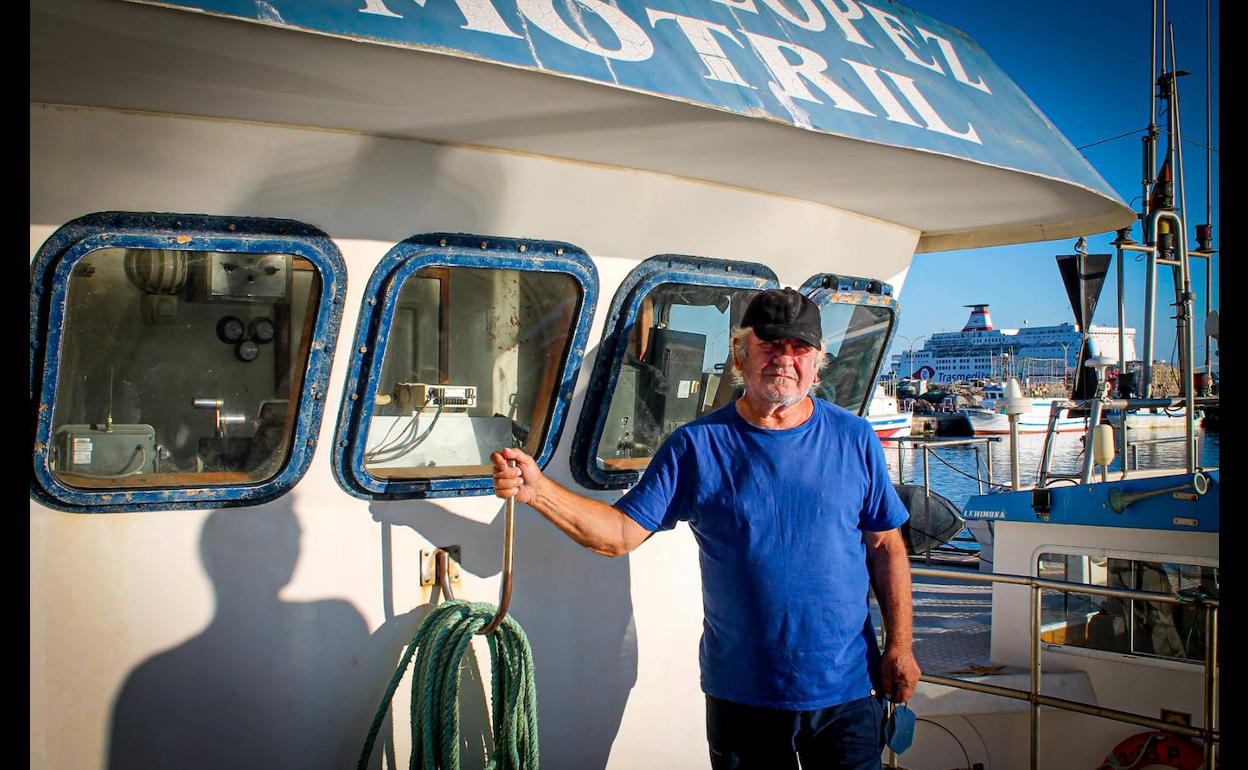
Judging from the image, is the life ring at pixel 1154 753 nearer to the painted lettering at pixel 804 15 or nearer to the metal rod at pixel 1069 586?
the metal rod at pixel 1069 586

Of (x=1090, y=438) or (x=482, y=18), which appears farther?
(x=1090, y=438)

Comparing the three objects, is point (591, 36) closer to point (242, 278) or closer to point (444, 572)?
point (242, 278)

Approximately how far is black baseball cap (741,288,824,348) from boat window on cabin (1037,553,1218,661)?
4.65m

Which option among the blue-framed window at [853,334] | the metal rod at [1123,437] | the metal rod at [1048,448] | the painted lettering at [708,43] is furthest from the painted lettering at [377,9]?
the metal rod at [1123,437]

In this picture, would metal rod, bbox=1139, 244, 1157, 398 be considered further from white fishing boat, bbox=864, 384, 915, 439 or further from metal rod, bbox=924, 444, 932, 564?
white fishing boat, bbox=864, 384, 915, 439

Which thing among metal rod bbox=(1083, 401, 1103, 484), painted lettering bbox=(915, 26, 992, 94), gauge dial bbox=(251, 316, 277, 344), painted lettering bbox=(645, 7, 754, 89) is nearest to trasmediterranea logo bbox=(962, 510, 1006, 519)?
metal rod bbox=(1083, 401, 1103, 484)

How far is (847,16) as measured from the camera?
137 inches

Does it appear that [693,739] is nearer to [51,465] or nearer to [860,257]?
[860,257]

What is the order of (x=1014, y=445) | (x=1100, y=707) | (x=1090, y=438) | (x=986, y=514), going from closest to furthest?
(x=1100, y=707)
(x=1014, y=445)
(x=1090, y=438)
(x=986, y=514)

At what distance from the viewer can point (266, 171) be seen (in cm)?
293

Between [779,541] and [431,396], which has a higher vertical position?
[431,396]

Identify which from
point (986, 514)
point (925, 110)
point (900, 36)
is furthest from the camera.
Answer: point (986, 514)

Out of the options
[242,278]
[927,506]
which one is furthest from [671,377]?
[927,506]

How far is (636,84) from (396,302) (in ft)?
3.85
